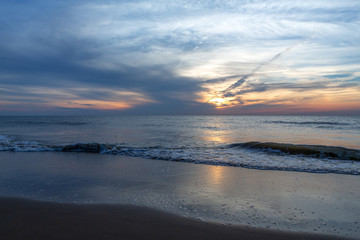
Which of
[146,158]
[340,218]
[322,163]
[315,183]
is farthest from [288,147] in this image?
[340,218]

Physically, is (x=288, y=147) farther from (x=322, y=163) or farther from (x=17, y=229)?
(x=17, y=229)

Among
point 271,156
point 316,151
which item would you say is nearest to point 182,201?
point 271,156

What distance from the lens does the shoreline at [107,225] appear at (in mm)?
3645

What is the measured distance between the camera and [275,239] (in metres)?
3.62

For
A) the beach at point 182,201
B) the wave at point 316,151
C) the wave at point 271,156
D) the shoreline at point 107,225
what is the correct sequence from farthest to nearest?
the wave at point 316,151
the wave at point 271,156
the beach at point 182,201
the shoreline at point 107,225

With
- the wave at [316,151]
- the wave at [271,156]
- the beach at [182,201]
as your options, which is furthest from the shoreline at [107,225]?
the wave at [316,151]

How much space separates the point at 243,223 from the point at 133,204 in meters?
2.36

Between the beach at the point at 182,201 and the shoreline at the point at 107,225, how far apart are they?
18 millimetres

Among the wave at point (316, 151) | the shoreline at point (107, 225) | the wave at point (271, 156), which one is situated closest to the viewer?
the shoreline at point (107, 225)

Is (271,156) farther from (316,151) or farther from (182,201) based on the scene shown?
(182,201)

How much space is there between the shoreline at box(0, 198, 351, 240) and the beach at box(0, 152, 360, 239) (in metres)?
0.02

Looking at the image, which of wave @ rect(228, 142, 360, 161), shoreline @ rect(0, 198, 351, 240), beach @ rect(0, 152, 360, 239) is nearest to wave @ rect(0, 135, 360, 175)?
wave @ rect(228, 142, 360, 161)

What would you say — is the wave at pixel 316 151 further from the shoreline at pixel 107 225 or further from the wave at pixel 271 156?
the shoreline at pixel 107 225

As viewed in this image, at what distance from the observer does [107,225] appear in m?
3.97
